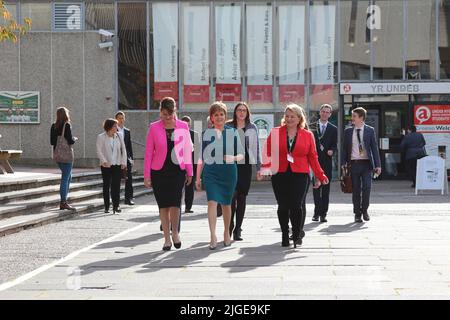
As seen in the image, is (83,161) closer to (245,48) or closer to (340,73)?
(245,48)

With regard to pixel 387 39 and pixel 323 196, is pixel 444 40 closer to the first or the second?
pixel 387 39

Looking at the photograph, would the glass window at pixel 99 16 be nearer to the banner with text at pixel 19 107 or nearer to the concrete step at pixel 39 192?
the banner with text at pixel 19 107

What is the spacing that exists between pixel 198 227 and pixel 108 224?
152cm

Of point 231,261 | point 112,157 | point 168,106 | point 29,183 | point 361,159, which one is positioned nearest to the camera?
point 231,261

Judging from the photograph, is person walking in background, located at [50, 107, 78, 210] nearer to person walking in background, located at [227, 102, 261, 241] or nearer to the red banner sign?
person walking in background, located at [227, 102, 261, 241]

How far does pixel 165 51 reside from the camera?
27.2m

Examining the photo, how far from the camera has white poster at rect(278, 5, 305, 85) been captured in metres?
27.3

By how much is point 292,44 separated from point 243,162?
55.3 feet

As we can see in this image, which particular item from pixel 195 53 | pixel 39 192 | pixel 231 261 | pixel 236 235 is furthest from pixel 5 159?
pixel 231 261

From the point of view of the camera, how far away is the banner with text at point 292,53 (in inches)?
1071

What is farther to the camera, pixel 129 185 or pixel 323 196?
pixel 129 185

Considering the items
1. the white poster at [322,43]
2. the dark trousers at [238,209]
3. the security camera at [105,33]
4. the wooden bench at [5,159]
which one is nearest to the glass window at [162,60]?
the security camera at [105,33]

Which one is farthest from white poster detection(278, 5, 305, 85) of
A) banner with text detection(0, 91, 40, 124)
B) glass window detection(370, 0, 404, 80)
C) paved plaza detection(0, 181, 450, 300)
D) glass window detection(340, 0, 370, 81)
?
paved plaza detection(0, 181, 450, 300)

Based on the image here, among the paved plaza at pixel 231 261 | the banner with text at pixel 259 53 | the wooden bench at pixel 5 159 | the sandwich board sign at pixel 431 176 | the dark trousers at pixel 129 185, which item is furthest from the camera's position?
the banner with text at pixel 259 53
